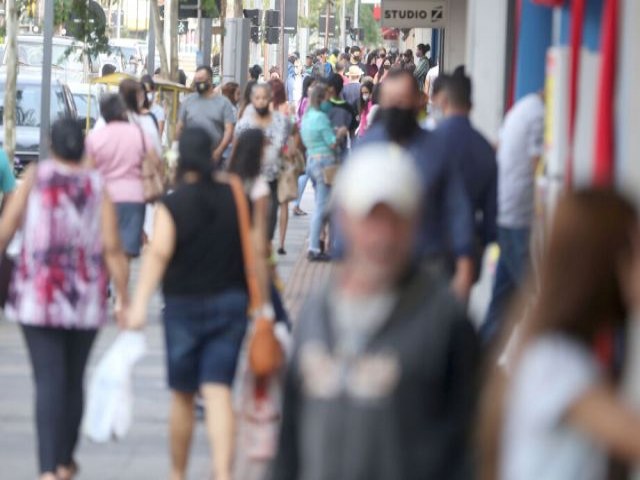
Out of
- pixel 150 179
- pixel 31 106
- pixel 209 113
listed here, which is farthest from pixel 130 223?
pixel 31 106

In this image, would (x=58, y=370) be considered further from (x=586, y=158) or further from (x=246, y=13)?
(x=246, y=13)

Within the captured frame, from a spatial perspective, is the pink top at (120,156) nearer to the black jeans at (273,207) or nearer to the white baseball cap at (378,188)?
the black jeans at (273,207)

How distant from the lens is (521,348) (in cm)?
350

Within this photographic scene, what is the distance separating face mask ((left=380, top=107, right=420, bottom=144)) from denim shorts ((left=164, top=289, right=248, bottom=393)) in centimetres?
108

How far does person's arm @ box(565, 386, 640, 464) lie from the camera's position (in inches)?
132

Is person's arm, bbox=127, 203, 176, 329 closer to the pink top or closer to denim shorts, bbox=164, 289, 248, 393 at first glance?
denim shorts, bbox=164, 289, 248, 393

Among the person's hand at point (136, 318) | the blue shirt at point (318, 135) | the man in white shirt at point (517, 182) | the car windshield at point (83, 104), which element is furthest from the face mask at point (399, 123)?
the car windshield at point (83, 104)

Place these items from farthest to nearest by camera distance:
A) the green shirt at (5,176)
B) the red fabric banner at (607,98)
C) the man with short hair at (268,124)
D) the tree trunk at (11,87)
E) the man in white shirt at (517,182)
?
1. the tree trunk at (11,87)
2. the man with short hair at (268,124)
3. the green shirt at (5,176)
4. the man in white shirt at (517,182)
5. the red fabric banner at (607,98)

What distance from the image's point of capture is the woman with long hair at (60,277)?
25.8ft

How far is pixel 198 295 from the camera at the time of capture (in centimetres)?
771

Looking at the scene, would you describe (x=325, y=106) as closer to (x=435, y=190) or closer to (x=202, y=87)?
(x=202, y=87)

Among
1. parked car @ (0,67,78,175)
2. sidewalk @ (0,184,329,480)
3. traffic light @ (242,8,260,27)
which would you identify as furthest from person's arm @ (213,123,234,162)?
traffic light @ (242,8,260,27)

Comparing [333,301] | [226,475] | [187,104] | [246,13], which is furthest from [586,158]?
[246,13]

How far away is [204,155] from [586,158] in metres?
1.70
